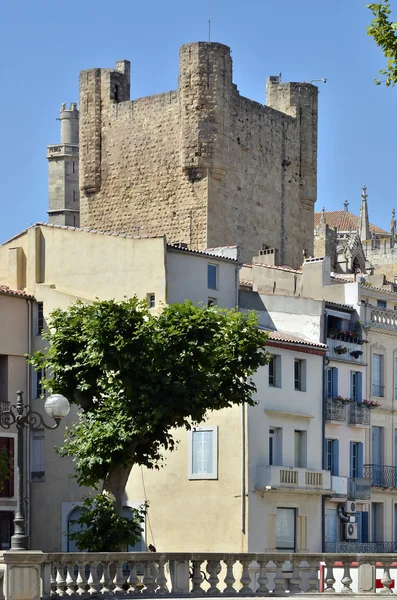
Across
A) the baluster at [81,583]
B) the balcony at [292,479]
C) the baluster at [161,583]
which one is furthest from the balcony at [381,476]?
the baluster at [81,583]

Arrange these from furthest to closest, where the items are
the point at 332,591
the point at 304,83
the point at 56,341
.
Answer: the point at 304,83 < the point at 56,341 < the point at 332,591

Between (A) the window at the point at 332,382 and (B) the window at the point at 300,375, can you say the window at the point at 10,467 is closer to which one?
(B) the window at the point at 300,375

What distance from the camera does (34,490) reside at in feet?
195

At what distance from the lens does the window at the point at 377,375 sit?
63.2m

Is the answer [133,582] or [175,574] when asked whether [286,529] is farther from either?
[133,582]

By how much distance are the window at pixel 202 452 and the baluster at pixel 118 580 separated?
2039 centimetres

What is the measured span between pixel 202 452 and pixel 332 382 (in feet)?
22.7

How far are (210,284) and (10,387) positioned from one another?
24.9ft

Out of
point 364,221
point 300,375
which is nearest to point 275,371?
point 300,375

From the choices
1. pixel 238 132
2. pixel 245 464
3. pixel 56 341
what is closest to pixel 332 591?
pixel 56 341

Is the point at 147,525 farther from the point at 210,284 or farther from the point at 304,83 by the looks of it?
the point at 304,83

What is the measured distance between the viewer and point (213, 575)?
116ft

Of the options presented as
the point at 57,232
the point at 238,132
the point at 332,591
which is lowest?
the point at 332,591

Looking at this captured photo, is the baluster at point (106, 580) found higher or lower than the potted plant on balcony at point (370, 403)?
lower
